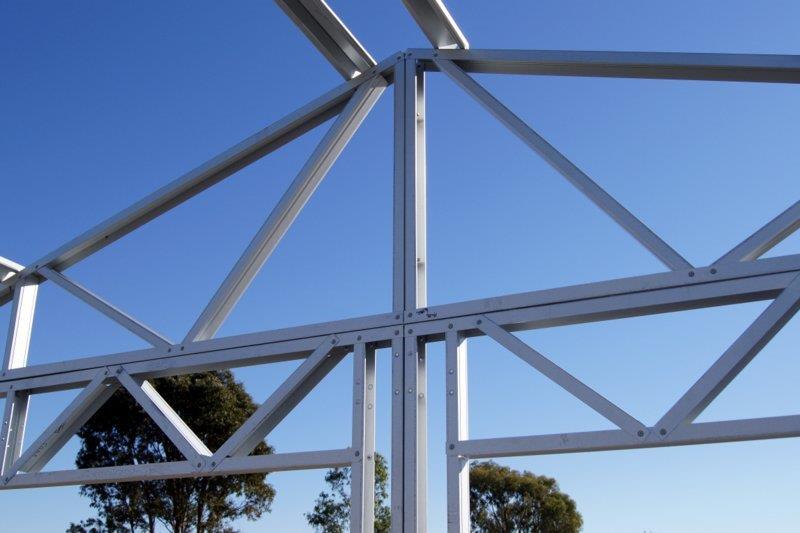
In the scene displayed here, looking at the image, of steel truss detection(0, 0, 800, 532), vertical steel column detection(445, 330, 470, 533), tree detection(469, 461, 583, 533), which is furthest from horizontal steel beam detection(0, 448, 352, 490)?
tree detection(469, 461, 583, 533)

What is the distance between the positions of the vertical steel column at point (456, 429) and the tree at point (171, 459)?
10775 millimetres

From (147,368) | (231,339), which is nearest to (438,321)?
(231,339)

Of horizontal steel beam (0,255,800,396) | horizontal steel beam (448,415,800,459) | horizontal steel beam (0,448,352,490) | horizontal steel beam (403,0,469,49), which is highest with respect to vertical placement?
horizontal steel beam (403,0,469,49)

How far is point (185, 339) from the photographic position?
4574mm

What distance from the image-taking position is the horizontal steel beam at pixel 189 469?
3861mm

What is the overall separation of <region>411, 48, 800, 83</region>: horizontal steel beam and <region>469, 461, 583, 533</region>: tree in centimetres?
776

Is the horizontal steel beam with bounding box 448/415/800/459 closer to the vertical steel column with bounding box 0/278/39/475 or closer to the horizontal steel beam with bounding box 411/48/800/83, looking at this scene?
the horizontal steel beam with bounding box 411/48/800/83

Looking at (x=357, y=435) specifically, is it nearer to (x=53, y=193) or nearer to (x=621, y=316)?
(x=621, y=316)

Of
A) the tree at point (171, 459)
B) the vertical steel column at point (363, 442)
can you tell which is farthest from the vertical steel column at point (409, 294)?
the tree at point (171, 459)

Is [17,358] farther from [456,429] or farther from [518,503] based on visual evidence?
[518,503]

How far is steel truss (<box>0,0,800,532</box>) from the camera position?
11.2ft

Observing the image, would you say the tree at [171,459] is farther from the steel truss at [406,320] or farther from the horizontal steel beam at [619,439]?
the horizontal steel beam at [619,439]

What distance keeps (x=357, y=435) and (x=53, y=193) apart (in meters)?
6.32

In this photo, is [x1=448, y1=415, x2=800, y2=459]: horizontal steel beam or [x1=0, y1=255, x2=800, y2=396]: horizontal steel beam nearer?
[x1=448, y1=415, x2=800, y2=459]: horizontal steel beam
